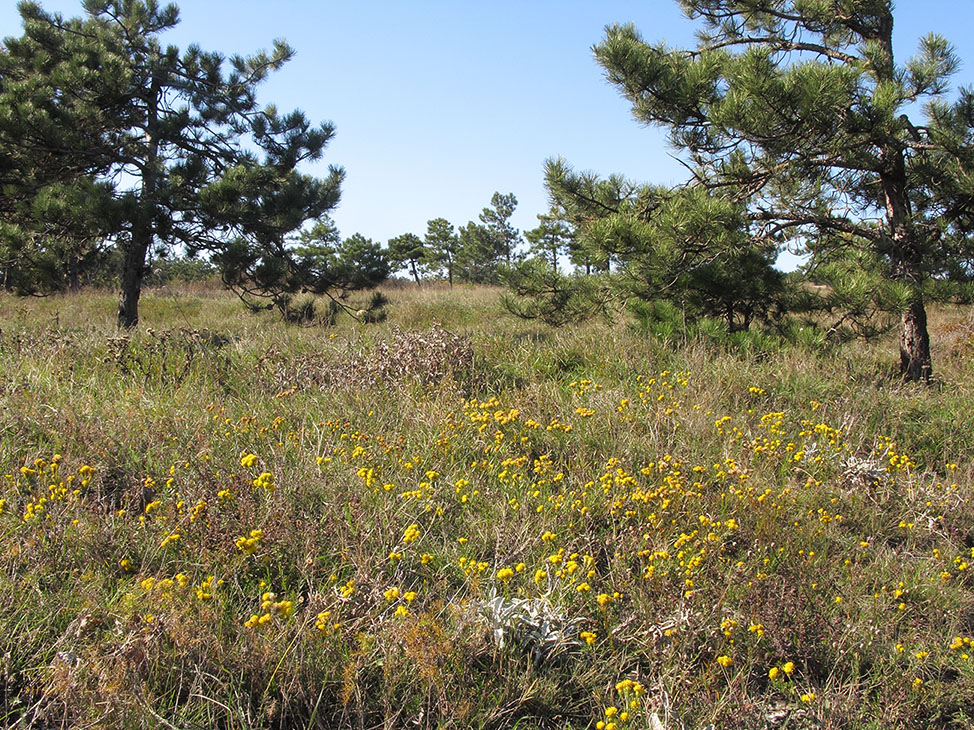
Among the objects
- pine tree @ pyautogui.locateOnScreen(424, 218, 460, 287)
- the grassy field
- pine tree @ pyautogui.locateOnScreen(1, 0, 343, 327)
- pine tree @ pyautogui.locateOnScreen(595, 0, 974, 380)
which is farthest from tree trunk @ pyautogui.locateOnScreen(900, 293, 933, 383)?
pine tree @ pyautogui.locateOnScreen(424, 218, 460, 287)

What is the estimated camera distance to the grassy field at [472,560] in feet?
6.73

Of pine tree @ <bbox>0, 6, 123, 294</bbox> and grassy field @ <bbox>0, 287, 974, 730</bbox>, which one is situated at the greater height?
pine tree @ <bbox>0, 6, 123, 294</bbox>

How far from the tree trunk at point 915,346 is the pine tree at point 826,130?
1 centimetres

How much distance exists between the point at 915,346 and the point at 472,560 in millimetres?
5646

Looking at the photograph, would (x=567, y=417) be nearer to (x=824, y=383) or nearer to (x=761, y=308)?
(x=824, y=383)

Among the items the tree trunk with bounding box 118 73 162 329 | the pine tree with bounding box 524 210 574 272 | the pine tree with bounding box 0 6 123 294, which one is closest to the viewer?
the pine tree with bounding box 0 6 123 294

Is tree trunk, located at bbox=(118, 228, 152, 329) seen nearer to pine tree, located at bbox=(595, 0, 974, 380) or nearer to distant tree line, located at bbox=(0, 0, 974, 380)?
distant tree line, located at bbox=(0, 0, 974, 380)

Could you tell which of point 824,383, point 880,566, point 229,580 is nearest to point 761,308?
point 824,383

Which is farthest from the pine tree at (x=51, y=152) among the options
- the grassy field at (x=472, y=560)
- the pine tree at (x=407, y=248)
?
the pine tree at (x=407, y=248)

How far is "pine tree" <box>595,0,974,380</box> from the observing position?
18.0 ft

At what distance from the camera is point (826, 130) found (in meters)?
5.60

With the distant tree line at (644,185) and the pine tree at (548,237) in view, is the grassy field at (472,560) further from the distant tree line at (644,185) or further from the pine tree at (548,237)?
the pine tree at (548,237)

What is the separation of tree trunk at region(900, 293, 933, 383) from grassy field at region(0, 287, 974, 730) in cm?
158

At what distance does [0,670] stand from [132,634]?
405mm
